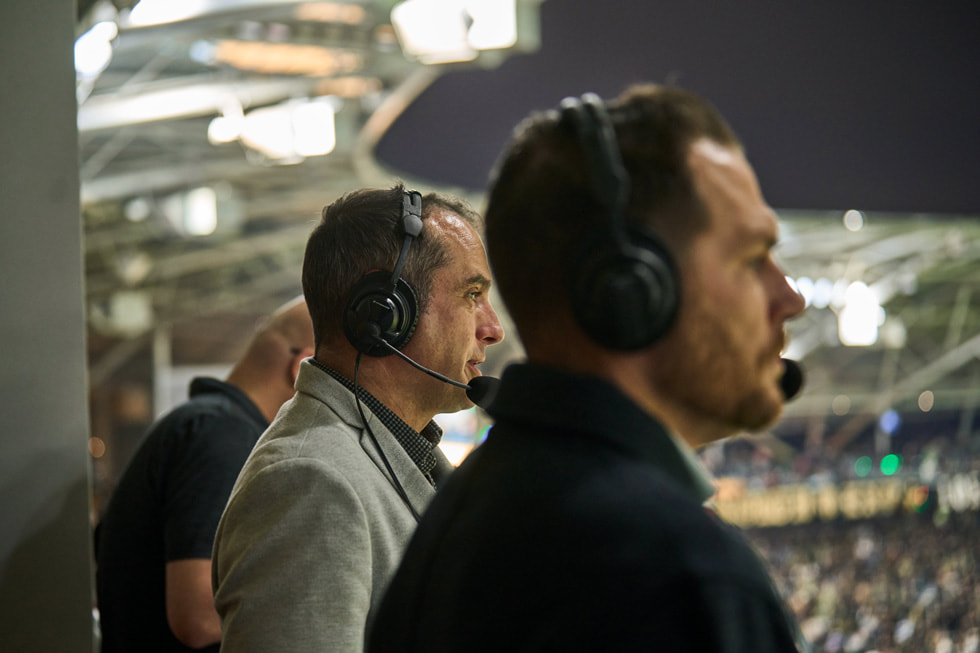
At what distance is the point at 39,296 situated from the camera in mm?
1645

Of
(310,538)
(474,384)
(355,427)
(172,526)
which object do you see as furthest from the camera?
(172,526)

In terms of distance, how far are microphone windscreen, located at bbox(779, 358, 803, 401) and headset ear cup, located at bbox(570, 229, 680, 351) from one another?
288 millimetres

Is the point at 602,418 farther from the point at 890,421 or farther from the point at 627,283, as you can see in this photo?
the point at 890,421

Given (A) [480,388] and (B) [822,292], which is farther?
(B) [822,292]

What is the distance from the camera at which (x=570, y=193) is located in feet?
2.28

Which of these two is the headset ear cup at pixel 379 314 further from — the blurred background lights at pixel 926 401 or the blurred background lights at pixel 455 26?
the blurred background lights at pixel 926 401

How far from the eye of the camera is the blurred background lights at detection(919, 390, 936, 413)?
52.2ft

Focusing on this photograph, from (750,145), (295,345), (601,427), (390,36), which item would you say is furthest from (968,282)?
(601,427)

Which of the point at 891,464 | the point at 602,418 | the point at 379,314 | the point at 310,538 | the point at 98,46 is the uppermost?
the point at 98,46

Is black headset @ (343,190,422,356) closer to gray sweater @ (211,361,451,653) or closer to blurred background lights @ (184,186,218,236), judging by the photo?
gray sweater @ (211,361,451,653)

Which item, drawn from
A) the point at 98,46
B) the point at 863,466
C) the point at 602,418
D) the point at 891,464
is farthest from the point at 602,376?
the point at 891,464

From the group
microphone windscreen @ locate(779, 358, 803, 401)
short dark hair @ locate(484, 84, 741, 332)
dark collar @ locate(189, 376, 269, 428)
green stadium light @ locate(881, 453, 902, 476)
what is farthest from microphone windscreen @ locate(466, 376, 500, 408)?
green stadium light @ locate(881, 453, 902, 476)

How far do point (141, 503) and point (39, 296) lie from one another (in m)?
0.52

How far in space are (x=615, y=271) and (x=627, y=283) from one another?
2 cm
